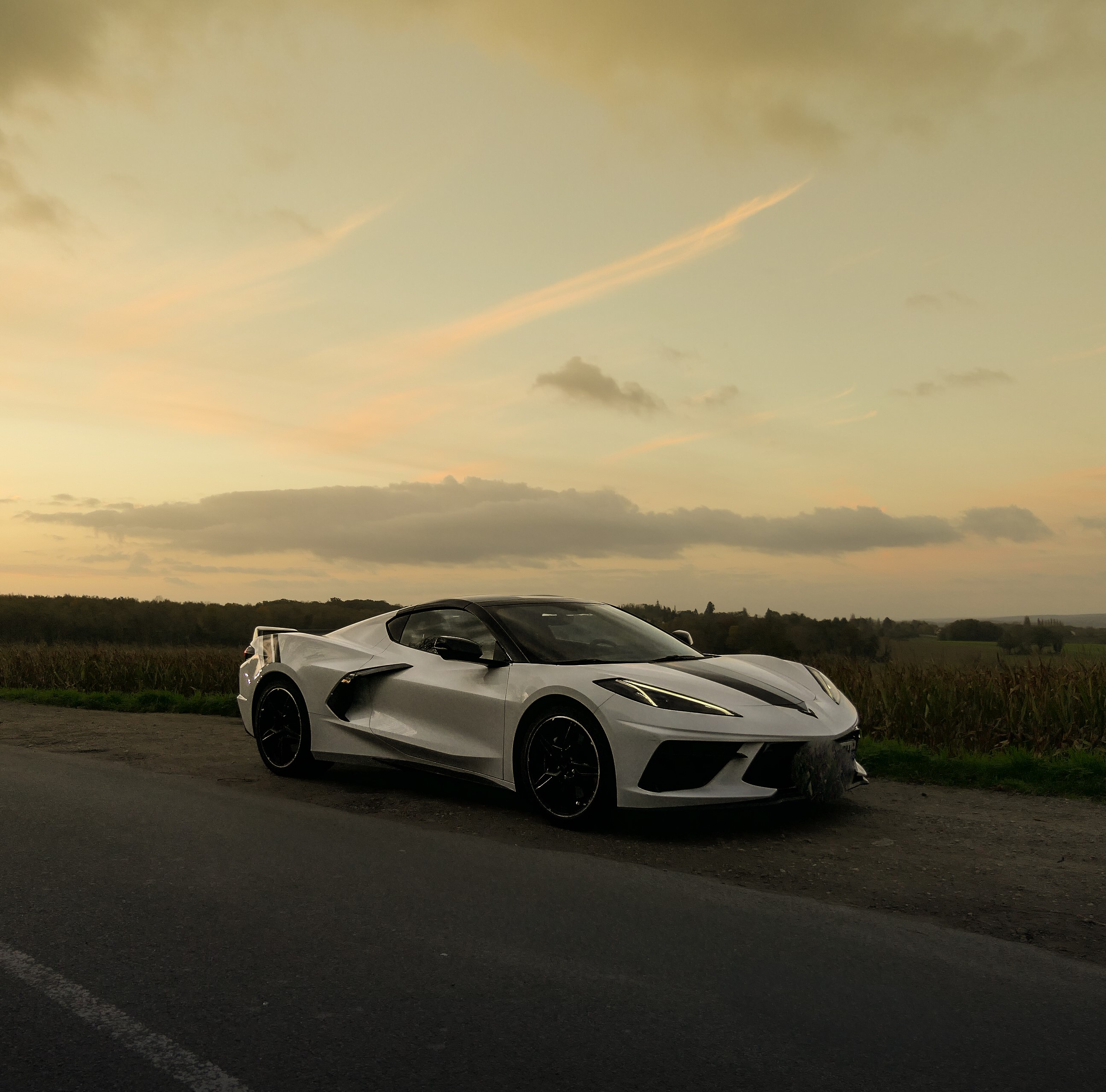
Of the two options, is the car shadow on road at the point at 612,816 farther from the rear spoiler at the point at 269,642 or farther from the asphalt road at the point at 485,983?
the rear spoiler at the point at 269,642

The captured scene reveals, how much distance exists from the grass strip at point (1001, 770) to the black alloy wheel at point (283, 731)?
4.54 meters

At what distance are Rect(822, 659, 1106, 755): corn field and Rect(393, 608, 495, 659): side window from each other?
192 inches

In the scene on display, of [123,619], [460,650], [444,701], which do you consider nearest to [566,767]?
[460,650]

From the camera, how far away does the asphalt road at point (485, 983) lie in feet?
10.4

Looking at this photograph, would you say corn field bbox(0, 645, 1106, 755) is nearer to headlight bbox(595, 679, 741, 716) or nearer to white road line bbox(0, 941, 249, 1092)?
headlight bbox(595, 679, 741, 716)

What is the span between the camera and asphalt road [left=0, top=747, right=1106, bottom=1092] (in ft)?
10.4

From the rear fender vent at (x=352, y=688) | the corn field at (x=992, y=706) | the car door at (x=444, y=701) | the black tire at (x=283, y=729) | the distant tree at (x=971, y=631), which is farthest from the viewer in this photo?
the distant tree at (x=971, y=631)

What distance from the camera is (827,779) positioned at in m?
6.62

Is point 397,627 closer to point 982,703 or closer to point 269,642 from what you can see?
point 269,642

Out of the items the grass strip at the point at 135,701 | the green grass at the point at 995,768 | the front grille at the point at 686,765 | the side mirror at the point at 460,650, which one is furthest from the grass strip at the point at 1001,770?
the grass strip at the point at 135,701

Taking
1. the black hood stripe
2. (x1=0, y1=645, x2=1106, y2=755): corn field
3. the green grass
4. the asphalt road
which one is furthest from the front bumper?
(x1=0, y1=645, x2=1106, y2=755): corn field

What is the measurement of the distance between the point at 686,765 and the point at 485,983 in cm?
260

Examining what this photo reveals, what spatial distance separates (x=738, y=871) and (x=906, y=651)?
893cm

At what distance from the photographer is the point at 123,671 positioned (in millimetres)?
20766
